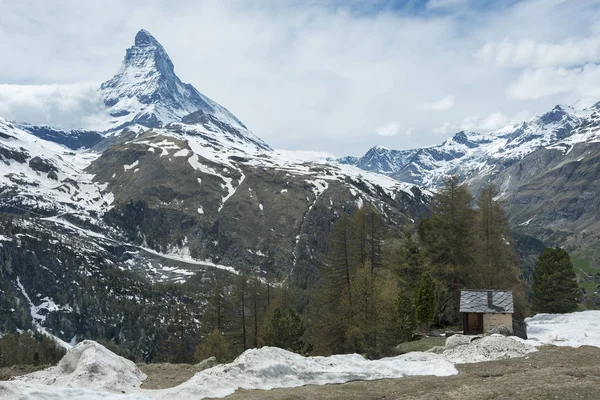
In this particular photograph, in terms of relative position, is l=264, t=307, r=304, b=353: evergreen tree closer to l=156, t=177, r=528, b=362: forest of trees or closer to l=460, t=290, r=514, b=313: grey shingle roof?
l=156, t=177, r=528, b=362: forest of trees

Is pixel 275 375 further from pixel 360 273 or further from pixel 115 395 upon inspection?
pixel 360 273

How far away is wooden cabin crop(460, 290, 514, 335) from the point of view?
45319 mm

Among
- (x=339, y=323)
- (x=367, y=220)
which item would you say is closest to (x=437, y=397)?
(x=339, y=323)

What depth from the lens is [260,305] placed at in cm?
7450

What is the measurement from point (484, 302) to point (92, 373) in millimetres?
34991

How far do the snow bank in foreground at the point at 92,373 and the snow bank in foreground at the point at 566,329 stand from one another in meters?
32.7

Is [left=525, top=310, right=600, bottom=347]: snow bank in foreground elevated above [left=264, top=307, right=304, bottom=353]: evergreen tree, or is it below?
above

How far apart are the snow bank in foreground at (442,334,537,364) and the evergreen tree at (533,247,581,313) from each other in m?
43.9

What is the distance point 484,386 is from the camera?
23.8 m

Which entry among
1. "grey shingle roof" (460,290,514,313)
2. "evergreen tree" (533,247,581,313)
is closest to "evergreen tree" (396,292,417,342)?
"grey shingle roof" (460,290,514,313)

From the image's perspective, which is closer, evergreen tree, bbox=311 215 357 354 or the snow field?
the snow field

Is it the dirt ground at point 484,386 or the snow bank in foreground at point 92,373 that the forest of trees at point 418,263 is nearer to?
the dirt ground at point 484,386

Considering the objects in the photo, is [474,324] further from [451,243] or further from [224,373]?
[224,373]

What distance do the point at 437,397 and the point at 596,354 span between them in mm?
18042
